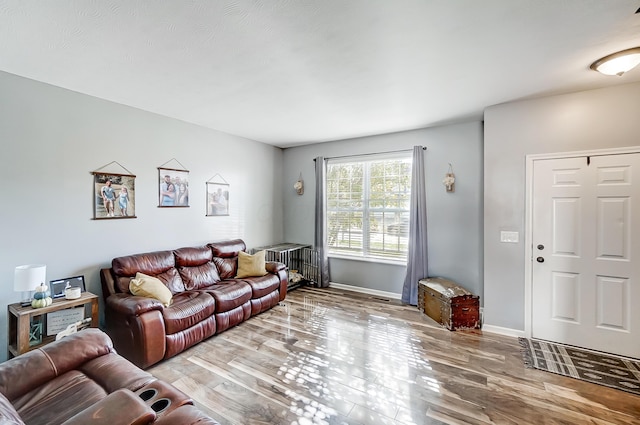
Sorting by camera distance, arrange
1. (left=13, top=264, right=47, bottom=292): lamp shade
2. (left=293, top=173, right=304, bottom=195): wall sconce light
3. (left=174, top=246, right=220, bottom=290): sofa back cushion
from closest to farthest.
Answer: (left=13, top=264, right=47, bottom=292): lamp shade → (left=174, top=246, right=220, bottom=290): sofa back cushion → (left=293, top=173, right=304, bottom=195): wall sconce light

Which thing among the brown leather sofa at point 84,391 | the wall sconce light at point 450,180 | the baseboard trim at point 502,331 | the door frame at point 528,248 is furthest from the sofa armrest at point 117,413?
the wall sconce light at point 450,180

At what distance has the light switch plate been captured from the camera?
3186 millimetres

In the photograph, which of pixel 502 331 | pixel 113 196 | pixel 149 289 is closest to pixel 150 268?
pixel 149 289

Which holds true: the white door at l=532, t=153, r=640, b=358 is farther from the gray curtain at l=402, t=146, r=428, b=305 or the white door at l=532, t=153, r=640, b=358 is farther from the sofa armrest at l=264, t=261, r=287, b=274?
the sofa armrest at l=264, t=261, r=287, b=274

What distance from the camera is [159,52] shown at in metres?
2.12

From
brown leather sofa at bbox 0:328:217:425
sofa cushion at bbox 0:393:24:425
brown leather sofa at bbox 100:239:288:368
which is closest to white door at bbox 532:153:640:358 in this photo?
brown leather sofa at bbox 100:239:288:368

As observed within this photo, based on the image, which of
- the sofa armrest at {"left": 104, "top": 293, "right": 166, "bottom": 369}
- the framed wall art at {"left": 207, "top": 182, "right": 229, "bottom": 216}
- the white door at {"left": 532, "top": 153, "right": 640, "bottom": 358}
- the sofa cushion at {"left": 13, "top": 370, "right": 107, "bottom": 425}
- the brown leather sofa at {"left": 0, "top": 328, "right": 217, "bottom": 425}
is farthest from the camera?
the framed wall art at {"left": 207, "top": 182, "right": 229, "bottom": 216}

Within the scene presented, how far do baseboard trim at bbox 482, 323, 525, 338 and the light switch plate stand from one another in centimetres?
103

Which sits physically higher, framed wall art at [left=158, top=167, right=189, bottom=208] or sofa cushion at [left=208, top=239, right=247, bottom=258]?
framed wall art at [left=158, top=167, right=189, bottom=208]

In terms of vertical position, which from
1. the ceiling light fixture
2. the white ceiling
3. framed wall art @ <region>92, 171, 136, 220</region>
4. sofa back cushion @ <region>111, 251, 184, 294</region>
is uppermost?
the white ceiling

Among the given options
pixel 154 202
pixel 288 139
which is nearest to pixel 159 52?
pixel 154 202

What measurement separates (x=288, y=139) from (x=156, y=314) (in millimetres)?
3417

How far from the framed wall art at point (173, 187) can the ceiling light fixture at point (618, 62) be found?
4.60 m

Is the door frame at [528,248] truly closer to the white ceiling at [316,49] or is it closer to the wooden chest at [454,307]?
the wooden chest at [454,307]
